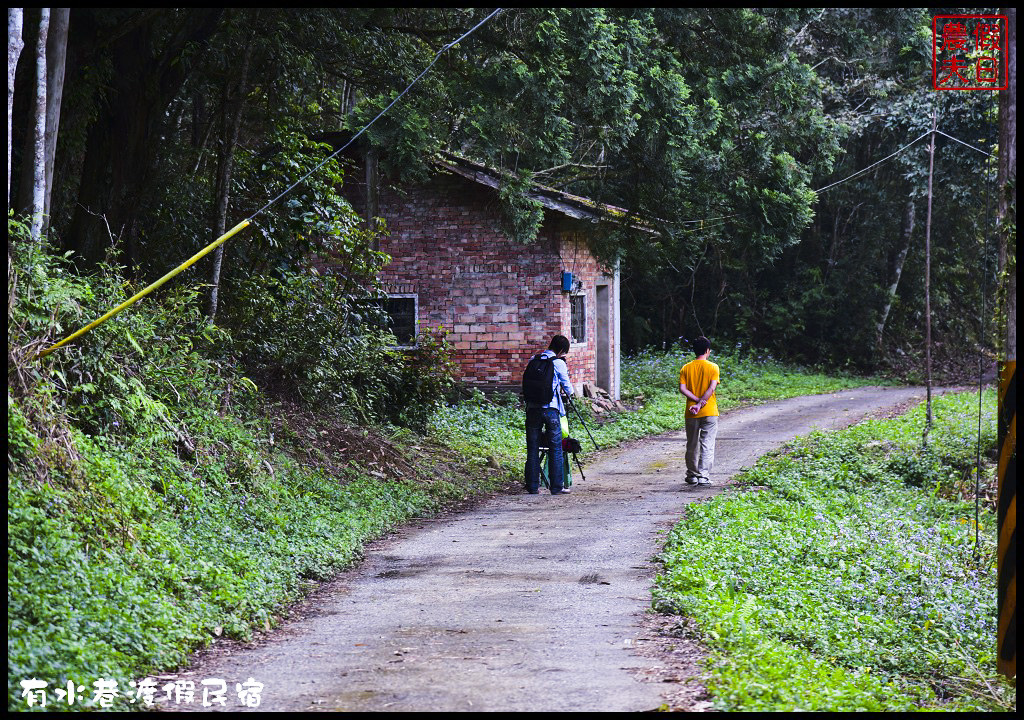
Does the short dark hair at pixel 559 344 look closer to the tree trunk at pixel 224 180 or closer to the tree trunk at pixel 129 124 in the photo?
the tree trunk at pixel 224 180

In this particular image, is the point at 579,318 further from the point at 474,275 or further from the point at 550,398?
the point at 550,398

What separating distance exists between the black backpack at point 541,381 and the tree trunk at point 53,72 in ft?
18.2

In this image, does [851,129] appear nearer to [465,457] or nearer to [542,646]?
[465,457]

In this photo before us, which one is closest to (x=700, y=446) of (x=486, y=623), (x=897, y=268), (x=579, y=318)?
(x=486, y=623)

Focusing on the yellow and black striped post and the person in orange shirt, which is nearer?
the yellow and black striped post

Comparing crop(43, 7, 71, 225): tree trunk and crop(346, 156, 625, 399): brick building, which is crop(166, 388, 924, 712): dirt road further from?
crop(346, 156, 625, 399): brick building

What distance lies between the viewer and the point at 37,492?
6.16 meters

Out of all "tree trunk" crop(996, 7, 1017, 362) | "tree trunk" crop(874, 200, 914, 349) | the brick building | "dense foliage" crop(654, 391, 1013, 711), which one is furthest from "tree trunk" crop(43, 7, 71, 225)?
"tree trunk" crop(874, 200, 914, 349)

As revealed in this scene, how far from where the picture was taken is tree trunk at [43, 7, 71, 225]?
8.30 m

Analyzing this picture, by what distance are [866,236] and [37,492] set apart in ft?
95.5

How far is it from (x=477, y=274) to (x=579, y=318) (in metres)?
2.61

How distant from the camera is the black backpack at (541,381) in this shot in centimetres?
1187

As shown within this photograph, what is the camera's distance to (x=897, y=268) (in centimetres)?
3120

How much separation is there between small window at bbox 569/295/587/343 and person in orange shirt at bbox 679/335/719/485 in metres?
7.53
